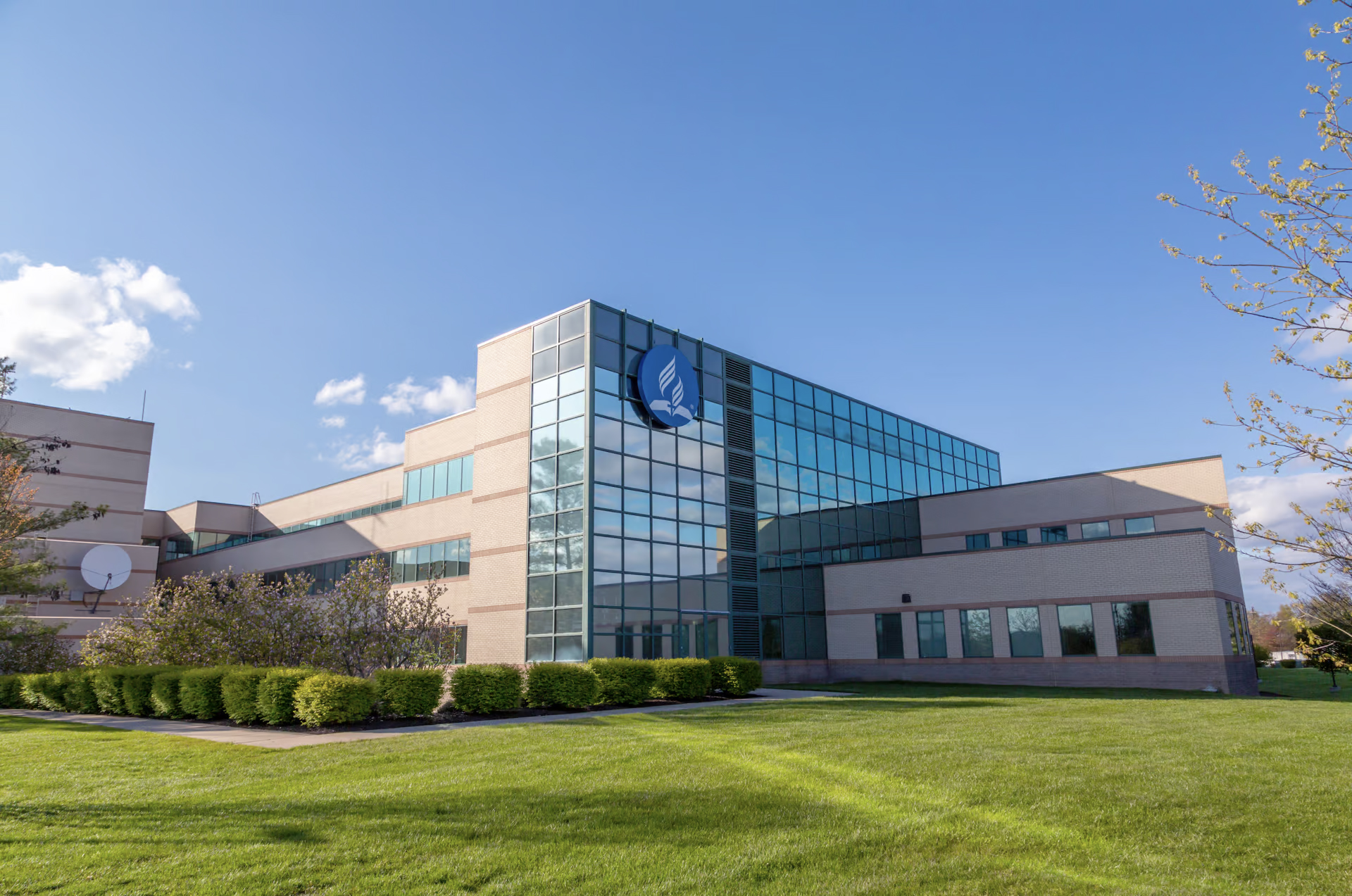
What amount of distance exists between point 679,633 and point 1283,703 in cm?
1679

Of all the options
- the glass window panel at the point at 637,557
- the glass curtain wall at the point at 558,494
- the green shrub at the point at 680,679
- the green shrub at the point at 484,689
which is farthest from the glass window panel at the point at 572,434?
the green shrub at the point at 484,689

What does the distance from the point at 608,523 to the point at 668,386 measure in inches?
231

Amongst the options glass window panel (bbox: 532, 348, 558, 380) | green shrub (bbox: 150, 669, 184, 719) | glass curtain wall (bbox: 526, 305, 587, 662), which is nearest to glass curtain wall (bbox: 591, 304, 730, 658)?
glass curtain wall (bbox: 526, 305, 587, 662)

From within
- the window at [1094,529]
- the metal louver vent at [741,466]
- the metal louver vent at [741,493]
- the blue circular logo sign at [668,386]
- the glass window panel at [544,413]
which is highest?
the blue circular logo sign at [668,386]

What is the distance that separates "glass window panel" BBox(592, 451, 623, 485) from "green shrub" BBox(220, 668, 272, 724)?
1169 centimetres

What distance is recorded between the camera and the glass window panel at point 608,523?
2679cm

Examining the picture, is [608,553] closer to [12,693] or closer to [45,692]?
[45,692]

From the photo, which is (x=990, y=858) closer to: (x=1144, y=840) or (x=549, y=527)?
(x=1144, y=840)

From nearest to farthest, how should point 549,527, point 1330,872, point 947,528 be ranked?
point 1330,872 < point 549,527 < point 947,528

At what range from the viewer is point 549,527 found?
27688mm

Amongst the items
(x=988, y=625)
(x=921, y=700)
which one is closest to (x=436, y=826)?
(x=921, y=700)

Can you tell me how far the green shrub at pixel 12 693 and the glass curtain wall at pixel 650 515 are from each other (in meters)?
17.0

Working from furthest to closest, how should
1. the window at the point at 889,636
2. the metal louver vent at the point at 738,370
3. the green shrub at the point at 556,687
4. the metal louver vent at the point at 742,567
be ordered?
the metal louver vent at the point at 738,370
the window at the point at 889,636
the metal louver vent at the point at 742,567
the green shrub at the point at 556,687

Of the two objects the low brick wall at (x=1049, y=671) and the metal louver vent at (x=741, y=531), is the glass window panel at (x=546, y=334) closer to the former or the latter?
the metal louver vent at (x=741, y=531)
